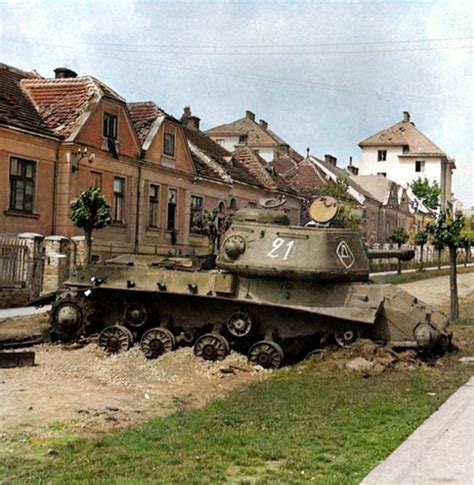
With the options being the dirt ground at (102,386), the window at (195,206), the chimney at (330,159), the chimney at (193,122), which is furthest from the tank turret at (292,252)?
the chimney at (330,159)

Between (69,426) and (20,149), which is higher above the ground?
(20,149)

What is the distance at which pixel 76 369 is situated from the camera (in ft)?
36.9

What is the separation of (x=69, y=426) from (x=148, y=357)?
4740mm

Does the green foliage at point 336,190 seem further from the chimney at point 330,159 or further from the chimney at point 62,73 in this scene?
the chimney at point 330,159

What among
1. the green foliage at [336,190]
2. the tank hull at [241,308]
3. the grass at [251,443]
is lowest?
the grass at [251,443]

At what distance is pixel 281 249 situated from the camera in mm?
12344

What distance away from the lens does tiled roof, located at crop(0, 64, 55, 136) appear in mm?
22094

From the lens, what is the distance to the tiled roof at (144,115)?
1131 inches

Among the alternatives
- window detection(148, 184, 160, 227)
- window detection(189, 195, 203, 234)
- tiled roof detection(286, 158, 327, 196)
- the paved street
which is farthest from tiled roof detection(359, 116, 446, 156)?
the paved street

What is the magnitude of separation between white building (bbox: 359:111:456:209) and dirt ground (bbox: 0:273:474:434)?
62704 mm

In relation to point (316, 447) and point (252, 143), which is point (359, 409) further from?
point (252, 143)

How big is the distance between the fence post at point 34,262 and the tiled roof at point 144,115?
30.9 ft

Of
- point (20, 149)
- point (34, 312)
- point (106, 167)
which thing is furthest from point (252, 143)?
point (34, 312)

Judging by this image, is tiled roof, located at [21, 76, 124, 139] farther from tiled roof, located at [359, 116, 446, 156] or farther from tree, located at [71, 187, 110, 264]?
tiled roof, located at [359, 116, 446, 156]
